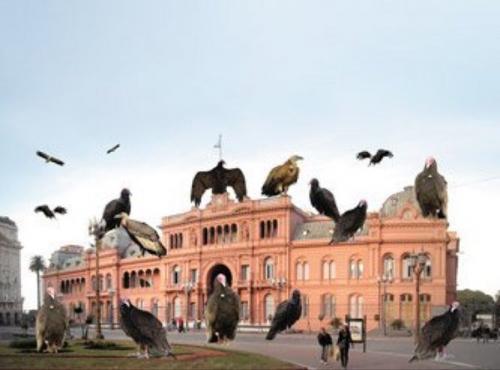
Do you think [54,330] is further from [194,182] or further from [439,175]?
[439,175]

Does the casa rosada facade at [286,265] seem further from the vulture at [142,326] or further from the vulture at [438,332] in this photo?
the vulture at [438,332]

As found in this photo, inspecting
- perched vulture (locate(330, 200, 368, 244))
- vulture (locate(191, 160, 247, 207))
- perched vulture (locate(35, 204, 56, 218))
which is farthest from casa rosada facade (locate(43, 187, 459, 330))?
perched vulture (locate(330, 200, 368, 244))

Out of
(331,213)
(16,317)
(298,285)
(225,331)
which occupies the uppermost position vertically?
(331,213)

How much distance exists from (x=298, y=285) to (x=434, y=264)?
17216 mm

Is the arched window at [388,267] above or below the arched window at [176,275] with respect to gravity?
above

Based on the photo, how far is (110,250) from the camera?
93.7 meters

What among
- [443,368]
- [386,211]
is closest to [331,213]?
[443,368]

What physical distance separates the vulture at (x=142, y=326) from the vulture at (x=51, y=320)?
12.6 ft

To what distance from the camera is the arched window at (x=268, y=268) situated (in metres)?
88.8

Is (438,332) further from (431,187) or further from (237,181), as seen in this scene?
(237,181)

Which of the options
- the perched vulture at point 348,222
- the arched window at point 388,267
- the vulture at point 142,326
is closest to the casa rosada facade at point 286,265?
the arched window at point 388,267

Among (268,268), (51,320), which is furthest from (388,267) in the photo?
(51,320)

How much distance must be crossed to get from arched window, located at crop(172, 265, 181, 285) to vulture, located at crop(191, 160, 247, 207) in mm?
86002

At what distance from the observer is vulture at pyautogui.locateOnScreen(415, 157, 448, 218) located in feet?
37.1
